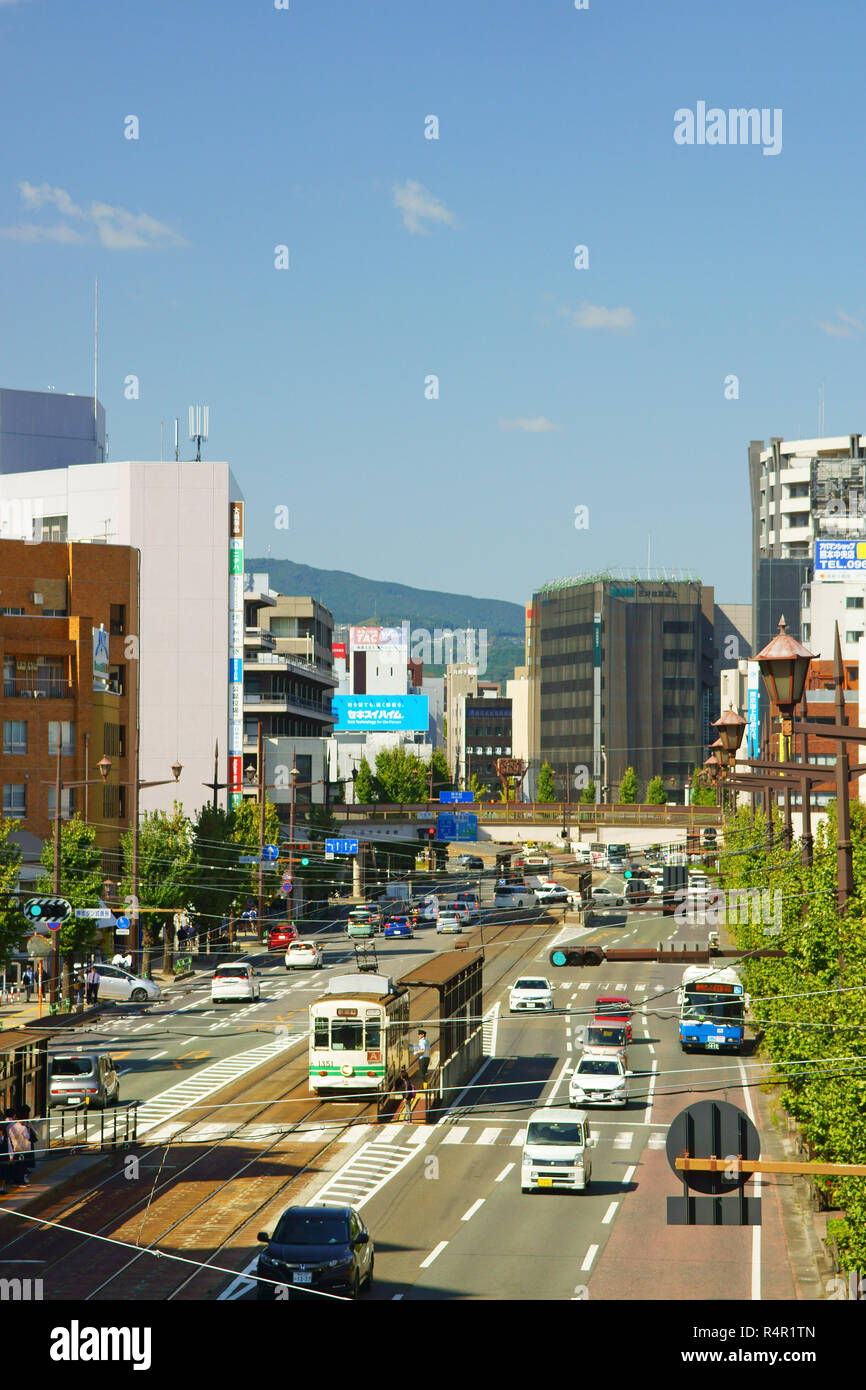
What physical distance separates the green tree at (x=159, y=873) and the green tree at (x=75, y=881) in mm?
2704

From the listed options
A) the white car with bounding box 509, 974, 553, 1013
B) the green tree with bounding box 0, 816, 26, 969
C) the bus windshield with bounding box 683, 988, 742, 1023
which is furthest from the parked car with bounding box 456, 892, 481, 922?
the green tree with bounding box 0, 816, 26, 969

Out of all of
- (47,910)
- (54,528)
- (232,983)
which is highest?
(54,528)

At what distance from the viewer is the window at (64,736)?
78062mm

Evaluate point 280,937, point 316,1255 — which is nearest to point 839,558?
point 280,937

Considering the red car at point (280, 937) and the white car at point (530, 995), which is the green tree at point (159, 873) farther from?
the white car at point (530, 995)

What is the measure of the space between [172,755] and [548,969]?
182 ft

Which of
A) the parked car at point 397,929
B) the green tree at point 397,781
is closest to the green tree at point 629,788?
the green tree at point 397,781

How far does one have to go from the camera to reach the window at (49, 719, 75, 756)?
78062 millimetres

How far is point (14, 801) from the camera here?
7631 centimetres

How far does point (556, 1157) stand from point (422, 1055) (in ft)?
44.3

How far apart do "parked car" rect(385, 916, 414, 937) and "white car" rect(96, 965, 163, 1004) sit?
25.0 meters

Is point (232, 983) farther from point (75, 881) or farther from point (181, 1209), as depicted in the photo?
point (181, 1209)

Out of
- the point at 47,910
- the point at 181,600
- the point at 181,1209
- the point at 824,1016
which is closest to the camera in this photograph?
the point at 824,1016
